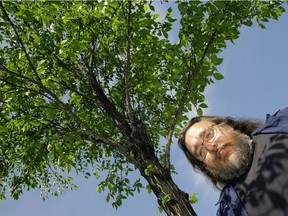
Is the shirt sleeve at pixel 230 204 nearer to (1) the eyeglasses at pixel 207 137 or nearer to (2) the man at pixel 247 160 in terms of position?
(2) the man at pixel 247 160

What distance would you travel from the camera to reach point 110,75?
321 inches

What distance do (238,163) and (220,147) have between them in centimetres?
40

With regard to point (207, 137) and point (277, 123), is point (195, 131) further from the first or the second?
point (277, 123)

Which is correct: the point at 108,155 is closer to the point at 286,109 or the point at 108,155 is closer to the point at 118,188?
the point at 118,188

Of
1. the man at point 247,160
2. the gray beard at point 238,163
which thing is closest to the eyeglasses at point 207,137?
the man at point 247,160

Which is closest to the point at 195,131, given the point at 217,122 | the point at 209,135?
the point at 209,135

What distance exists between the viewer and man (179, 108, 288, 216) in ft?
10.3

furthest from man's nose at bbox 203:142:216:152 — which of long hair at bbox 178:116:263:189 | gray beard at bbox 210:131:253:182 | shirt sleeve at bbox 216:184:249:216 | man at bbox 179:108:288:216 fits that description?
long hair at bbox 178:116:263:189

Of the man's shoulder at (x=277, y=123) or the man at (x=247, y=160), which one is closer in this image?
the man at (x=247, y=160)

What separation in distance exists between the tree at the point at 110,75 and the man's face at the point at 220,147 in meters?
0.97

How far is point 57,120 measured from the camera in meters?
7.61

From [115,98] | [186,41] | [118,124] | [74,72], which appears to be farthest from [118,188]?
[186,41]

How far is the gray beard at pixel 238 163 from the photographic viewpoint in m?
3.60

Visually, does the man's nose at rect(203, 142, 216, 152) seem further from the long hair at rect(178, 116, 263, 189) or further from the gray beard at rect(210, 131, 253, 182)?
the long hair at rect(178, 116, 263, 189)
